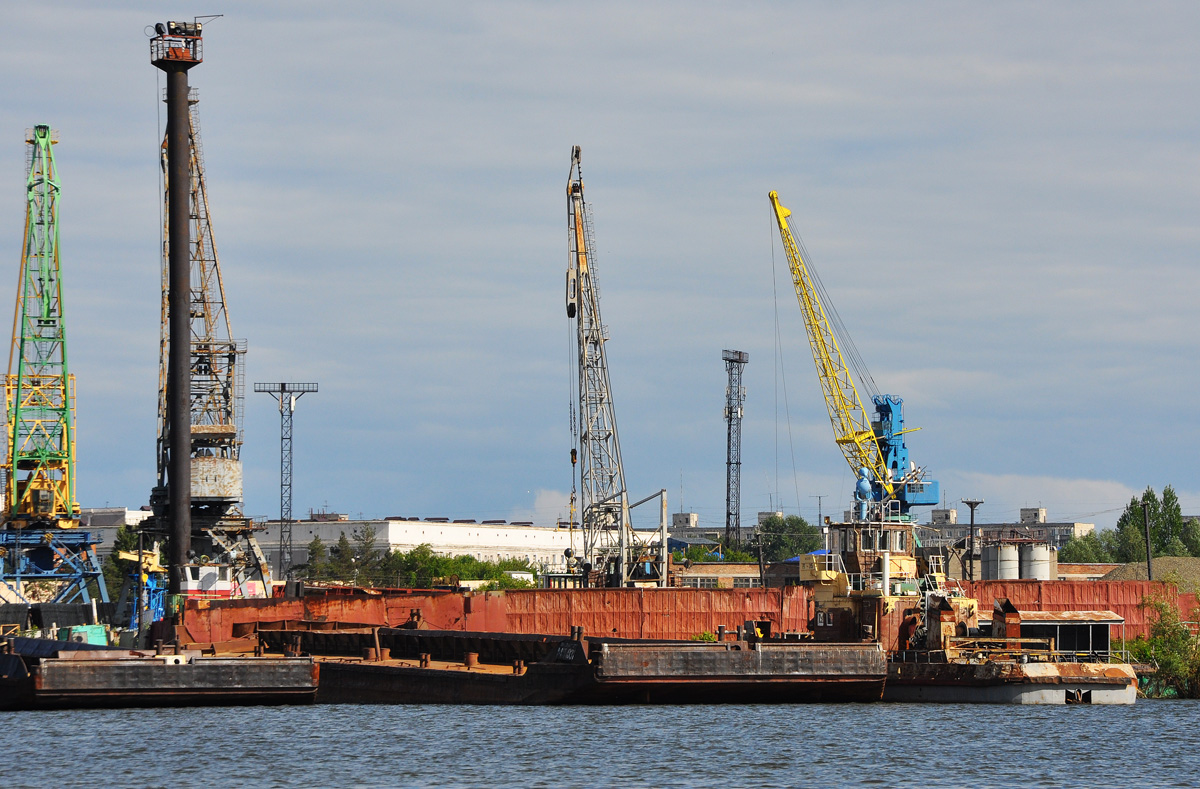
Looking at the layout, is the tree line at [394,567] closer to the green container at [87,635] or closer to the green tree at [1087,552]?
the green tree at [1087,552]

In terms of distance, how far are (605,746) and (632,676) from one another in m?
7.73

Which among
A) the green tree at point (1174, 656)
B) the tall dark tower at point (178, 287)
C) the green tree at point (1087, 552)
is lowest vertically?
the green tree at point (1174, 656)

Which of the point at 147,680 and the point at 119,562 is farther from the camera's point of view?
the point at 119,562

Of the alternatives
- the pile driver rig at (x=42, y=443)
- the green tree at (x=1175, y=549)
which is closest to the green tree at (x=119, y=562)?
the pile driver rig at (x=42, y=443)

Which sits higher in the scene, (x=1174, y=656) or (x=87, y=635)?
(x=87, y=635)

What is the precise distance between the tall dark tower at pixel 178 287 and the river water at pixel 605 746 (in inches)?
1282

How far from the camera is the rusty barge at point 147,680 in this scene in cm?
5681

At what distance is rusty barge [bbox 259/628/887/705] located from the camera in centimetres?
5822

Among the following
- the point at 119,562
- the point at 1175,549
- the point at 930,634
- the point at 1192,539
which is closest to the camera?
the point at 930,634

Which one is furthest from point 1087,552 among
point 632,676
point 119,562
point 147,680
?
point 147,680

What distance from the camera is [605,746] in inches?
1975

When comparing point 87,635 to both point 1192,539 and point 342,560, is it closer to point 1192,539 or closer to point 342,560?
point 342,560

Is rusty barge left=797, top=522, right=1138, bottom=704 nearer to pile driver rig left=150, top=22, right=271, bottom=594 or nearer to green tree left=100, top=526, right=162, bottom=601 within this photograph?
pile driver rig left=150, top=22, right=271, bottom=594

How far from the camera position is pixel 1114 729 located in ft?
186
